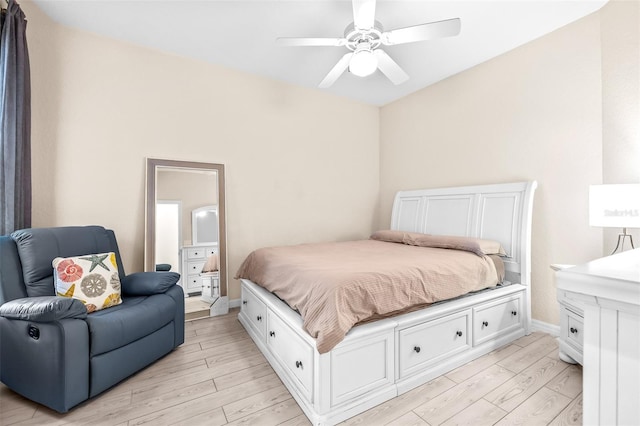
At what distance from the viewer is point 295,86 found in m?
3.81

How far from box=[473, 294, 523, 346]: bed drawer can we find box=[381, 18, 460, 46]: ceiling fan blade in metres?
2.05

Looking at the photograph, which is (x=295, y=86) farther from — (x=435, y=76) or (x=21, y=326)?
(x=21, y=326)

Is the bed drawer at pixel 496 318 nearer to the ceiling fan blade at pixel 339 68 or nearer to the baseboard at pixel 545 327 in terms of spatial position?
the baseboard at pixel 545 327

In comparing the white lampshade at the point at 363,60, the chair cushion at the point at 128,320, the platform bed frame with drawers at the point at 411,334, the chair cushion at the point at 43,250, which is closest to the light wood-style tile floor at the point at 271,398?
the platform bed frame with drawers at the point at 411,334

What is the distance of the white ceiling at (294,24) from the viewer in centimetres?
232

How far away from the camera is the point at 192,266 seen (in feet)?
10.3

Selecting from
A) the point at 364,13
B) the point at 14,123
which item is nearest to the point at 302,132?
the point at 364,13

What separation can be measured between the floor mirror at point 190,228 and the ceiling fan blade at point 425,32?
7.24 ft

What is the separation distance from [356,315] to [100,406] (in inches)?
63.8

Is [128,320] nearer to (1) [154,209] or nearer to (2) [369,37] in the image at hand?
(1) [154,209]

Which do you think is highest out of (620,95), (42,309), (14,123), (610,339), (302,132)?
(302,132)

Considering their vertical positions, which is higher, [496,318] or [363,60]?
[363,60]

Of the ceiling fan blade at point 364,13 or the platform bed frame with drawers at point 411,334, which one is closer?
the platform bed frame with drawers at point 411,334

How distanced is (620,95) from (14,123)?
469cm
